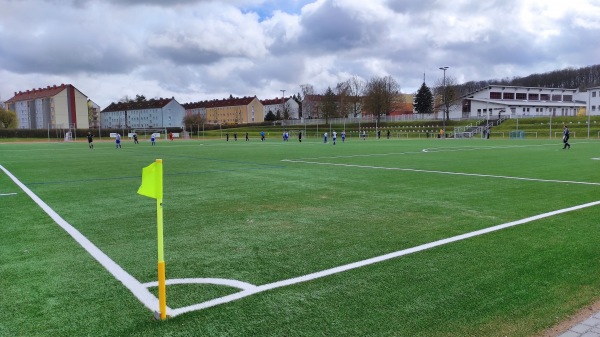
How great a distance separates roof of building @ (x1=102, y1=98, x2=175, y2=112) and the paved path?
510 ft

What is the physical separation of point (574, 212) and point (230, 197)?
7.12 meters

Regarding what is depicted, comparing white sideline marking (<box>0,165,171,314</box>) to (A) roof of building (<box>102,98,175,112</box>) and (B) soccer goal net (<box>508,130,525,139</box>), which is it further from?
(A) roof of building (<box>102,98,175,112</box>)

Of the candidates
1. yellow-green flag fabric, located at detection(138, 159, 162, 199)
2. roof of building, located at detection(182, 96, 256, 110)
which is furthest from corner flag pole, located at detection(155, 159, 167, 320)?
roof of building, located at detection(182, 96, 256, 110)

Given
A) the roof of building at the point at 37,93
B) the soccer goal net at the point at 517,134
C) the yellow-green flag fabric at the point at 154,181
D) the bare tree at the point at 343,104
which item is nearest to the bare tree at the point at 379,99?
the bare tree at the point at 343,104

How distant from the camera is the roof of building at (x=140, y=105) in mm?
151625

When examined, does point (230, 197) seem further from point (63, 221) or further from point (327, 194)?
point (63, 221)

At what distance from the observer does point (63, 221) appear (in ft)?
25.3

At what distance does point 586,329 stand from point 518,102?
106 metres

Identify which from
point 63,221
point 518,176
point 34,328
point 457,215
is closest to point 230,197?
point 63,221

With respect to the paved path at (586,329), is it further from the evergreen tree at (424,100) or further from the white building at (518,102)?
the evergreen tree at (424,100)

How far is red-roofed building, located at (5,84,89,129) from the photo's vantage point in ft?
383

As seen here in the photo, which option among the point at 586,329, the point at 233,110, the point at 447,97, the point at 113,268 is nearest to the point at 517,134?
the point at 447,97

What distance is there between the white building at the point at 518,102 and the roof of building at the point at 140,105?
96.7 m

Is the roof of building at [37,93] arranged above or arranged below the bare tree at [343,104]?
above
